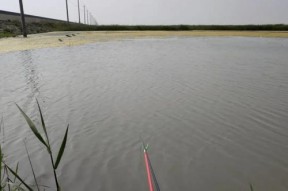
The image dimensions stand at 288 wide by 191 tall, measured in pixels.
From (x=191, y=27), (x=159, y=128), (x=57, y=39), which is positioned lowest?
(x=191, y=27)

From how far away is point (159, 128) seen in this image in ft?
15.6

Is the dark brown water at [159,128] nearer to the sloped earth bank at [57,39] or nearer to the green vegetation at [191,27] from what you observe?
the sloped earth bank at [57,39]

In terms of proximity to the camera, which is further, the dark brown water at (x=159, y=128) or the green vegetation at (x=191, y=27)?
the green vegetation at (x=191, y=27)

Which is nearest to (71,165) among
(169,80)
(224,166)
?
(224,166)

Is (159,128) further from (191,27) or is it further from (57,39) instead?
(191,27)

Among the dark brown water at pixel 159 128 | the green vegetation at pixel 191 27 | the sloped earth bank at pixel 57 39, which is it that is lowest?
the green vegetation at pixel 191 27

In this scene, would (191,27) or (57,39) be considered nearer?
(57,39)

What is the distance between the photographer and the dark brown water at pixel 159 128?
3.31 metres

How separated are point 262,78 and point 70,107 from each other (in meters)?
5.40

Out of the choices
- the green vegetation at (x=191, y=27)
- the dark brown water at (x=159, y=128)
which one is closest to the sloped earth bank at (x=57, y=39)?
the green vegetation at (x=191, y=27)

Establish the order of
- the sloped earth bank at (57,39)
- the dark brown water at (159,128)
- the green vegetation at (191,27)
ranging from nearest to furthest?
1. the dark brown water at (159,128)
2. the sloped earth bank at (57,39)
3. the green vegetation at (191,27)

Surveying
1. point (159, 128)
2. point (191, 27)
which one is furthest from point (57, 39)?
point (191, 27)

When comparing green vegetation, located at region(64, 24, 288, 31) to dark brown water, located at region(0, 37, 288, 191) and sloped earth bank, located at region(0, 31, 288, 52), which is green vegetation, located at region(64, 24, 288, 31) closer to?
sloped earth bank, located at region(0, 31, 288, 52)

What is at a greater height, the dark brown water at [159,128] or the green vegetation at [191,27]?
the dark brown water at [159,128]
